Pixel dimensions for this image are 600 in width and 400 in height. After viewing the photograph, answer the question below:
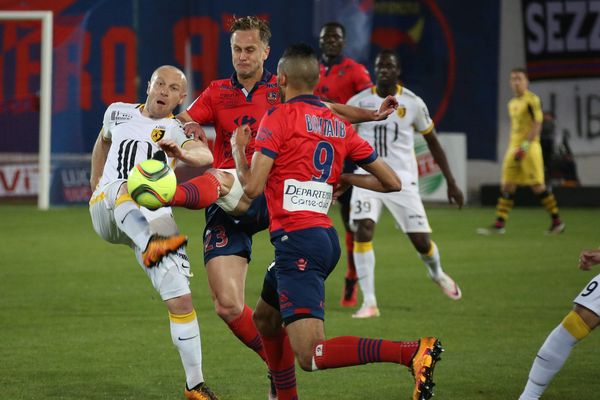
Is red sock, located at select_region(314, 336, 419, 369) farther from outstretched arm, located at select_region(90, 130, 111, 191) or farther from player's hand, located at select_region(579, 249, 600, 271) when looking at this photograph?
outstretched arm, located at select_region(90, 130, 111, 191)

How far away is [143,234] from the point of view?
250 inches

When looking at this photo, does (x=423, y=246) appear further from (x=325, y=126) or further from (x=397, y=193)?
(x=325, y=126)

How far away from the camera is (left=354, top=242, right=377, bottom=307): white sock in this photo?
9750mm

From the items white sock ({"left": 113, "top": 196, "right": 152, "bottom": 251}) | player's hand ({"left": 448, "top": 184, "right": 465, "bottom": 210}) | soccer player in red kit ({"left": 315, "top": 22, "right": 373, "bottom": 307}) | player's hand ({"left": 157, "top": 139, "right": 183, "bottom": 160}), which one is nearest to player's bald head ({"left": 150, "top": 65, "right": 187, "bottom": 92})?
white sock ({"left": 113, "top": 196, "right": 152, "bottom": 251})

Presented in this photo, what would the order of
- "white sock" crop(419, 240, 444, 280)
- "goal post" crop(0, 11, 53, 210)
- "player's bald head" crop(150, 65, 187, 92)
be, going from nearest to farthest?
"player's bald head" crop(150, 65, 187, 92), "white sock" crop(419, 240, 444, 280), "goal post" crop(0, 11, 53, 210)

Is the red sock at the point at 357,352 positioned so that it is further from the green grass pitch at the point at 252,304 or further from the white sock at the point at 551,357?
the green grass pitch at the point at 252,304

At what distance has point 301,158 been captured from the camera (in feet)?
18.1

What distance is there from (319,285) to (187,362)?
1.22 meters

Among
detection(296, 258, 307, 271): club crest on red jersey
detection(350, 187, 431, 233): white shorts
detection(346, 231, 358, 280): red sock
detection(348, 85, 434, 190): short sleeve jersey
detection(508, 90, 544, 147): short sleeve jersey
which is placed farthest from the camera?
detection(508, 90, 544, 147): short sleeve jersey

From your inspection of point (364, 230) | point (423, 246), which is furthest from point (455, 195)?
point (364, 230)

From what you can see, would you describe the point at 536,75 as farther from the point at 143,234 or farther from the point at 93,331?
the point at 143,234

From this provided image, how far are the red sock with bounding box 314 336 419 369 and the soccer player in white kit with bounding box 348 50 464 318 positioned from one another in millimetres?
4326

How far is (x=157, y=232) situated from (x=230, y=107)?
1094 millimetres

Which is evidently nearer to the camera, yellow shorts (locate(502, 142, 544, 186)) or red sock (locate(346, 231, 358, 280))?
red sock (locate(346, 231, 358, 280))
